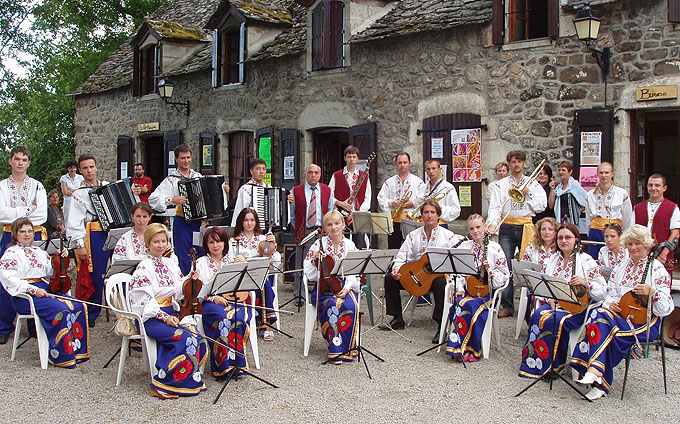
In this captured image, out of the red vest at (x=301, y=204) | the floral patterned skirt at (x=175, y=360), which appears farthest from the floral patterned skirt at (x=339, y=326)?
the red vest at (x=301, y=204)

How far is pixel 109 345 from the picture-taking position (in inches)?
260

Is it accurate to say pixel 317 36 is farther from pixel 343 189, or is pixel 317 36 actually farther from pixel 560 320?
pixel 560 320

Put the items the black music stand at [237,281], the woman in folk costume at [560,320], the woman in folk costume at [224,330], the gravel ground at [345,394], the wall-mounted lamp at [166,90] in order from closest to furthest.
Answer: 1. the gravel ground at [345,394]
2. the black music stand at [237,281]
3. the woman in folk costume at [560,320]
4. the woman in folk costume at [224,330]
5. the wall-mounted lamp at [166,90]

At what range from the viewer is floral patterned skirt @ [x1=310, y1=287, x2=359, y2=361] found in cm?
590

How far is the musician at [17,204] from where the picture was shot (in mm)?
6797

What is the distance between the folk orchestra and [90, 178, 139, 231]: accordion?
0.11 metres

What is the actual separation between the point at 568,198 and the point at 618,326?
10.1ft

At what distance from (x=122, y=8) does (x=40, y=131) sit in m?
4.30

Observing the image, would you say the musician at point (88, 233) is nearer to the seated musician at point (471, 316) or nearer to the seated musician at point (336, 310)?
the seated musician at point (336, 310)

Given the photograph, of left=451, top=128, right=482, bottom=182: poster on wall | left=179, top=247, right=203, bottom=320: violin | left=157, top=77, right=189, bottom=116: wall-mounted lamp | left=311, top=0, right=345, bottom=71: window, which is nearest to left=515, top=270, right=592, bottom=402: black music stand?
left=179, top=247, right=203, bottom=320: violin

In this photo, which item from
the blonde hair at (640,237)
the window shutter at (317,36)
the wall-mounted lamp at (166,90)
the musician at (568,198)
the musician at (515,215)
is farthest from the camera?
the wall-mounted lamp at (166,90)

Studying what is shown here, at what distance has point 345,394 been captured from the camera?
5.13 meters

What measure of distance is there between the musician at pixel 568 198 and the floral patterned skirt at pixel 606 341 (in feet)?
9.43

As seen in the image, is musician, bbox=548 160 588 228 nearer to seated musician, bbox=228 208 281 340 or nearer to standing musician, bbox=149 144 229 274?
seated musician, bbox=228 208 281 340
